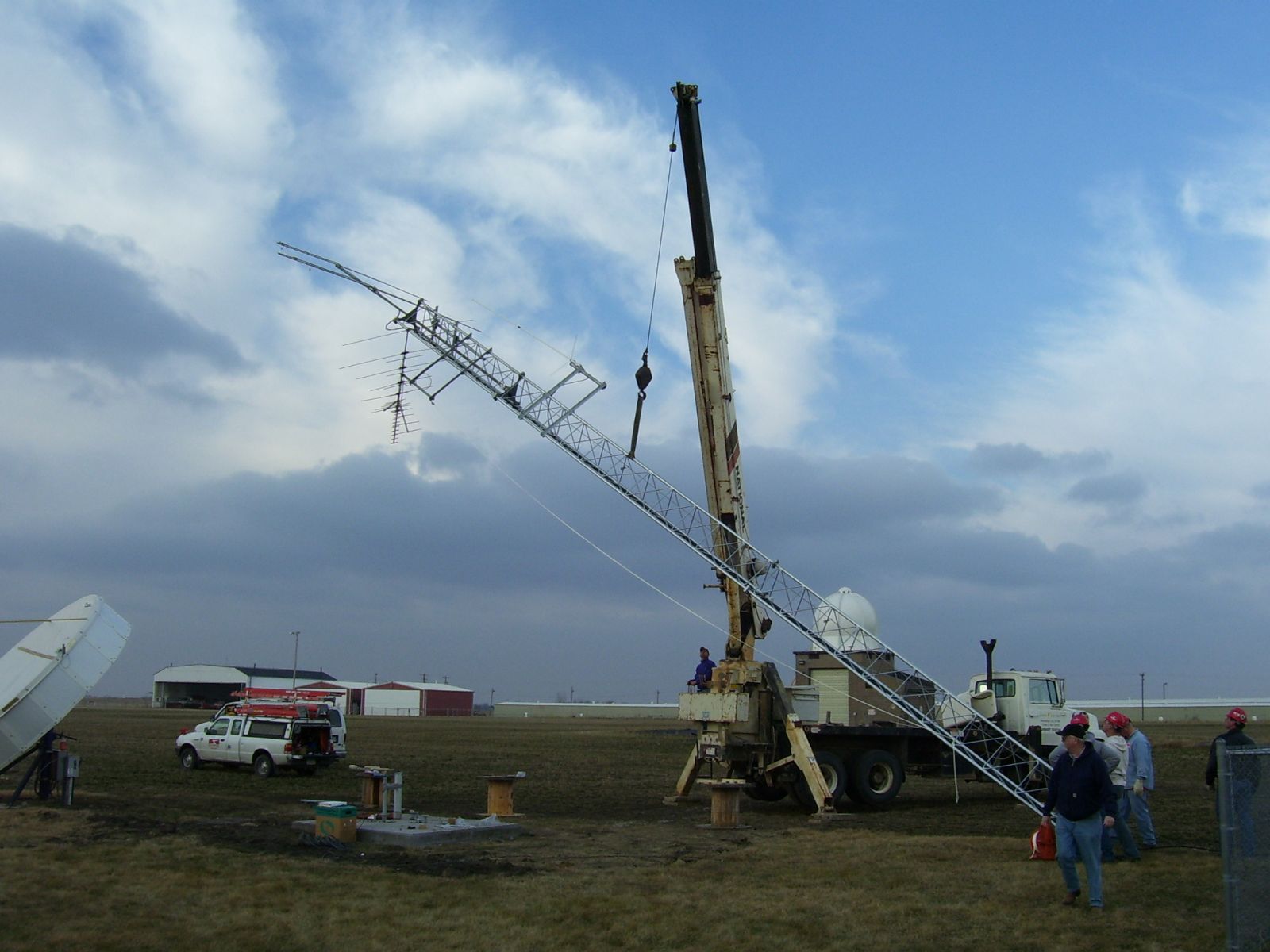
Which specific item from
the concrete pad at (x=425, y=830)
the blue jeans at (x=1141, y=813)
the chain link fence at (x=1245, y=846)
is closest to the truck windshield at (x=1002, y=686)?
the blue jeans at (x=1141, y=813)

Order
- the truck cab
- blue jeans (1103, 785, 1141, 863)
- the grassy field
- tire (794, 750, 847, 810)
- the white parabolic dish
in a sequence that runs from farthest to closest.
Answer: the truck cab < tire (794, 750, 847, 810) < the white parabolic dish < blue jeans (1103, 785, 1141, 863) < the grassy field

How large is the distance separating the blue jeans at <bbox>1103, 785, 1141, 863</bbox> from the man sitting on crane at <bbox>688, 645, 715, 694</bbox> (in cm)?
882

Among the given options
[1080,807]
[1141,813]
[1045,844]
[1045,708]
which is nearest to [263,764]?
[1045,708]

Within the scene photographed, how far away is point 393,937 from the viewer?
33.2 ft

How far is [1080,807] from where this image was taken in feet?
35.2

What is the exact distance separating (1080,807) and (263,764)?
941 inches

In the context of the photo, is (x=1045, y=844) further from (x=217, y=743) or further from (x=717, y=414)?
(x=217, y=743)

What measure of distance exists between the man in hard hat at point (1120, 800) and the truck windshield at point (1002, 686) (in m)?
8.91

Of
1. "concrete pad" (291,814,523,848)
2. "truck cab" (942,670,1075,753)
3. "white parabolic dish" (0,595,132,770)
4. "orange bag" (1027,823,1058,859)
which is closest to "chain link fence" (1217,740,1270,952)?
"orange bag" (1027,823,1058,859)

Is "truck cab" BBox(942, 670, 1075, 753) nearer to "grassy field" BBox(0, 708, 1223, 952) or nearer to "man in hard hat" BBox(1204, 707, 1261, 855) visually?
"grassy field" BBox(0, 708, 1223, 952)

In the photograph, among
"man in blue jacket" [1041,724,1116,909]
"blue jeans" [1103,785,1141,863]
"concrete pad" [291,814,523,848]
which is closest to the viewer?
"man in blue jacket" [1041,724,1116,909]

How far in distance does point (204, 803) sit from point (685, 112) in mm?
Answer: 15454

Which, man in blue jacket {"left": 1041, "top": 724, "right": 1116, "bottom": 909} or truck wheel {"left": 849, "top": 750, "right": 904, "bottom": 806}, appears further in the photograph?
truck wheel {"left": 849, "top": 750, "right": 904, "bottom": 806}

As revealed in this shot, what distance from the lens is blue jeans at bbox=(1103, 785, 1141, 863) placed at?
14141 mm
